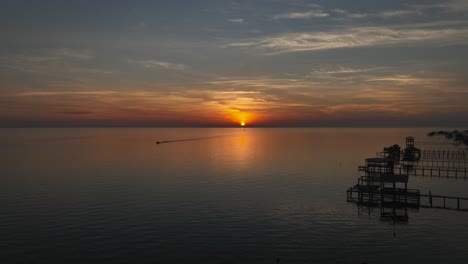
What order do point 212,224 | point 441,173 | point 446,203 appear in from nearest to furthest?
point 212,224 → point 446,203 → point 441,173

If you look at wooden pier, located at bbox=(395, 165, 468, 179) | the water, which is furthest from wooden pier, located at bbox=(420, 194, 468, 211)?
wooden pier, located at bbox=(395, 165, 468, 179)

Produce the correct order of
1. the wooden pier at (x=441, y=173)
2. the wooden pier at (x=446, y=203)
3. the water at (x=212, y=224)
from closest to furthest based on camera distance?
the water at (x=212, y=224), the wooden pier at (x=446, y=203), the wooden pier at (x=441, y=173)

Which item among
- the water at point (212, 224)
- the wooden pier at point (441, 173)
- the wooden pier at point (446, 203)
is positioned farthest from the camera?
the wooden pier at point (441, 173)

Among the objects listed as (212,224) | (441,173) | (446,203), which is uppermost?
(441,173)

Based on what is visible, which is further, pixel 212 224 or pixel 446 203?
pixel 446 203

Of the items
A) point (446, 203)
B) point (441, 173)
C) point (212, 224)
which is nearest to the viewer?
point (212, 224)

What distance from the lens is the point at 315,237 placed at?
1420 inches

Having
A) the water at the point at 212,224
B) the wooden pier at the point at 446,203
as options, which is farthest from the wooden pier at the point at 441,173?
the wooden pier at the point at 446,203

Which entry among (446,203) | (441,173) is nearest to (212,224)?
(446,203)

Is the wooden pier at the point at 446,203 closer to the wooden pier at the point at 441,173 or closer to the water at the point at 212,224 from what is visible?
the water at the point at 212,224

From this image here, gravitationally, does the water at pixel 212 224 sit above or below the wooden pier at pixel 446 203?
below

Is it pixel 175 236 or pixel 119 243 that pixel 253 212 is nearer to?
pixel 175 236

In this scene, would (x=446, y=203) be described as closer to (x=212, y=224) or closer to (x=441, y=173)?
(x=212, y=224)

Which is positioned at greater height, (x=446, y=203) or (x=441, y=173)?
(x=441, y=173)
